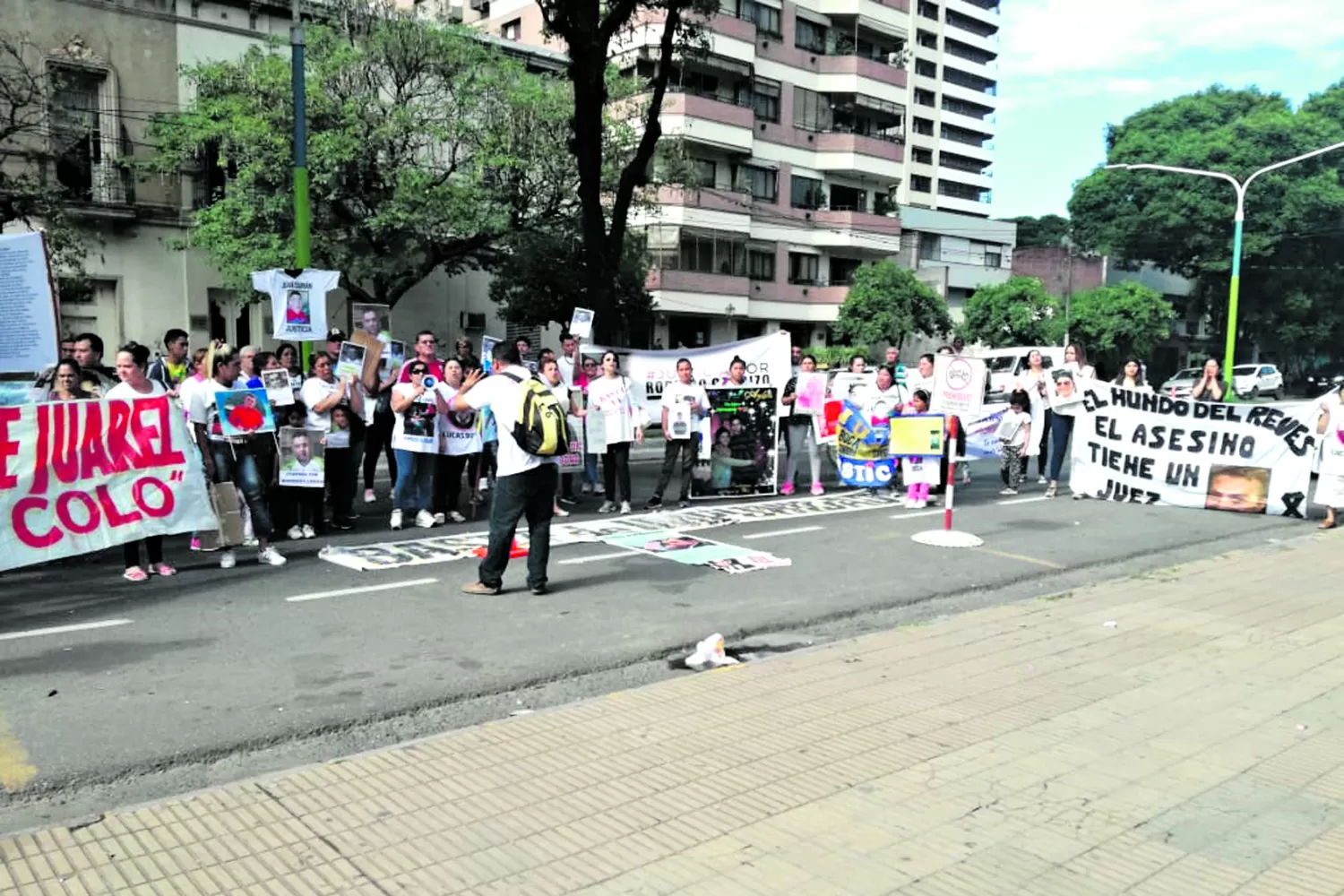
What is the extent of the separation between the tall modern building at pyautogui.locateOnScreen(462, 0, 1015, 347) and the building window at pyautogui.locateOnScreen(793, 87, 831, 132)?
0.21 ft

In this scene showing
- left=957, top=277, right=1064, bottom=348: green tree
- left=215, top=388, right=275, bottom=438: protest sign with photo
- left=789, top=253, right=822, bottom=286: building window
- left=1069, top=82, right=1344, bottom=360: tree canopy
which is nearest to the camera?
left=215, top=388, right=275, bottom=438: protest sign with photo

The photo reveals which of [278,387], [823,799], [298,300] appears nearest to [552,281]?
[298,300]

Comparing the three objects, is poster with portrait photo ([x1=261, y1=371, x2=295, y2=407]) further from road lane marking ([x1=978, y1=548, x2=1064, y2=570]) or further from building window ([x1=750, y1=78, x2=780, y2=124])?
building window ([x1=750, y1=78, x2=780, y2=124])

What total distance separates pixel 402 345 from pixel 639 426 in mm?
2852

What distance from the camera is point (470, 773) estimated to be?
436cm

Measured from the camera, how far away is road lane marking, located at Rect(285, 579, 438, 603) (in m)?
7.36

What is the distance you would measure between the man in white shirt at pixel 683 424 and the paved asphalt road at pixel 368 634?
5.33ft

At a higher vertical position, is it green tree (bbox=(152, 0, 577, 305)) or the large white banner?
green tree (bbox=(152, 0, 577, 305))

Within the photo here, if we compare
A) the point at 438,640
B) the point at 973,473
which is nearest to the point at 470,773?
the point at 438,640

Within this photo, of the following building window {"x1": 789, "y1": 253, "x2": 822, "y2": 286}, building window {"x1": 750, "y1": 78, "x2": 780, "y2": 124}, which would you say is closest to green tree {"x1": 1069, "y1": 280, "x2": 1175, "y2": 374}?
building window {"x1": 789, "y1": 253, "x2": 822, "y2": 286}

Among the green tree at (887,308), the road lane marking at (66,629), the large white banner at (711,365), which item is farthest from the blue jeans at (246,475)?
the green tree at (887,308)

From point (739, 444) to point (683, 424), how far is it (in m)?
1.24

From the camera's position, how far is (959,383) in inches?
464

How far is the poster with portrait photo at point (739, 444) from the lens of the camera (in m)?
12.6
